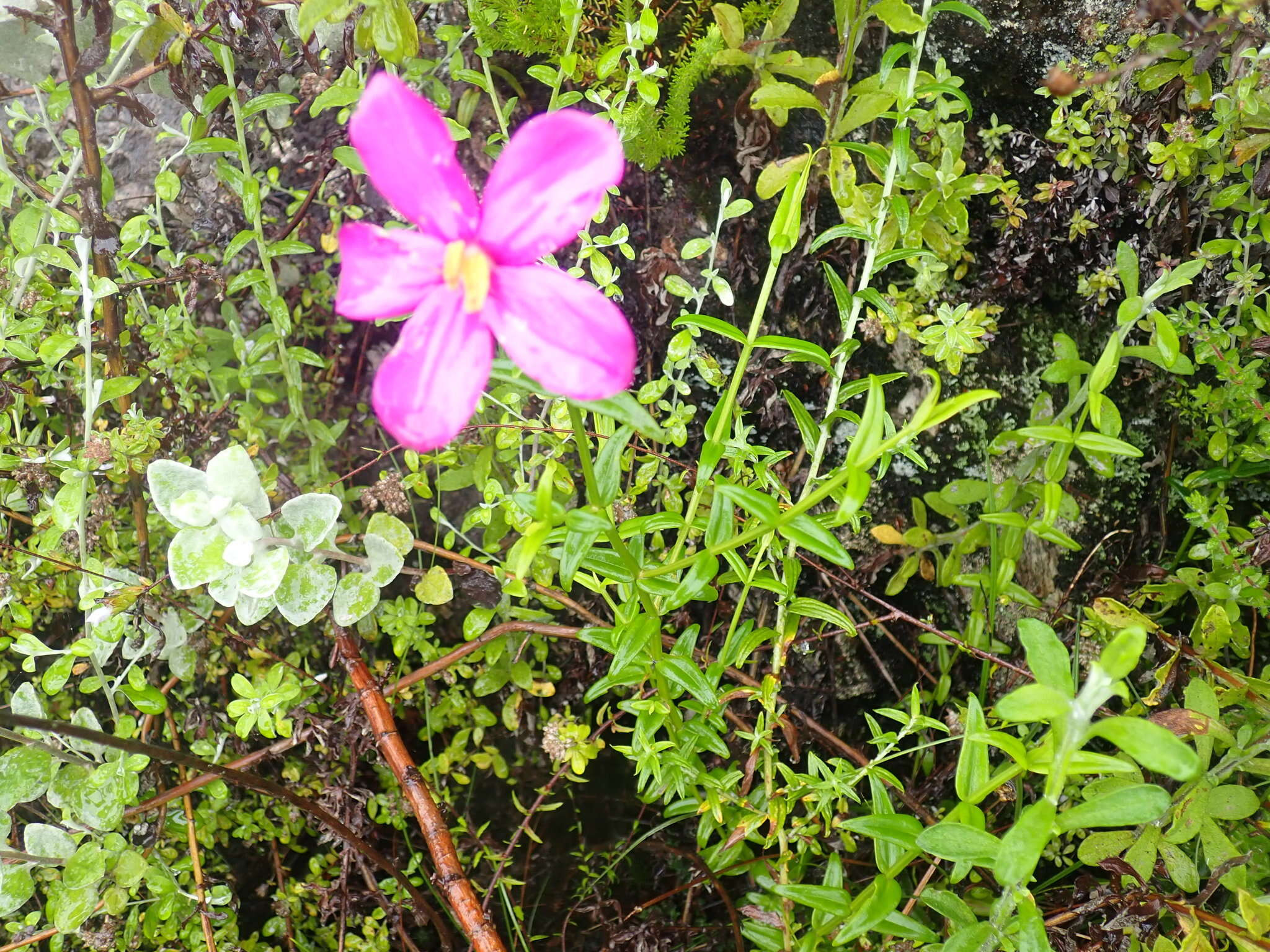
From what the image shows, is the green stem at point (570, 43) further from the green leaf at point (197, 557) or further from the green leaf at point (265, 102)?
the green leaf at point (197, 557)

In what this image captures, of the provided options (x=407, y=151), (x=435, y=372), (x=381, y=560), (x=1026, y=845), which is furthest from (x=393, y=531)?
(x=1026, y=845)

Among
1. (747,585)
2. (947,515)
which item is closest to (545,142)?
(747,585)

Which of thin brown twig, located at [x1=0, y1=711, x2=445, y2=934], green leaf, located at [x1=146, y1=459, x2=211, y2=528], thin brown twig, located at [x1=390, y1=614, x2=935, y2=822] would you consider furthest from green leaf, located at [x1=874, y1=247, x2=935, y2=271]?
thin brown twig, located at [x1=0, y1=711, x2=445, y2=934]

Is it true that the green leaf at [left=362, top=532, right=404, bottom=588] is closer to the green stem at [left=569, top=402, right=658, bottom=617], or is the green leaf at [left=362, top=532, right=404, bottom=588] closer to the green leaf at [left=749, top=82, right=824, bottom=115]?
the green stem at [left=569, top=402, right=658, bottom=617]

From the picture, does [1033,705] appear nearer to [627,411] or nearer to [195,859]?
[627,411]

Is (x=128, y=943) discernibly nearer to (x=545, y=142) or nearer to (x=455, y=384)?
(x=455, y=384)

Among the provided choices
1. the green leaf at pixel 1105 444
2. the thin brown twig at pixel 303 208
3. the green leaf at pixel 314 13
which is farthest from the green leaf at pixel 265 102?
the green leaf at pixel 1105 444
